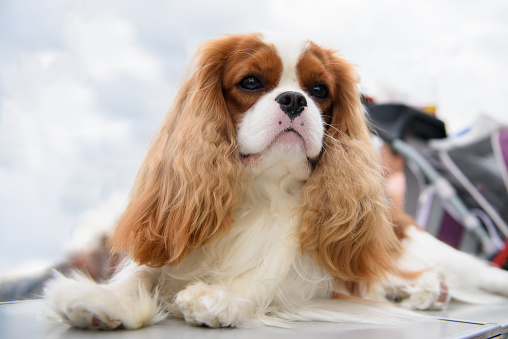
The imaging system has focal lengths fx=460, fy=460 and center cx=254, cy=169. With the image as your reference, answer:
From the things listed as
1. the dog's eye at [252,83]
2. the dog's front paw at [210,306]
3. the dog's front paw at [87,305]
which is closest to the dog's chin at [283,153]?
the dog's eye at [252,83]

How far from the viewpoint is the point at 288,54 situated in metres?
1.24

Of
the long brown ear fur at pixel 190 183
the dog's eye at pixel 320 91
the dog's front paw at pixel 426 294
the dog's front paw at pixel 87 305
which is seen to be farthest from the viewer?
the dog's front paw at pixel 426 294

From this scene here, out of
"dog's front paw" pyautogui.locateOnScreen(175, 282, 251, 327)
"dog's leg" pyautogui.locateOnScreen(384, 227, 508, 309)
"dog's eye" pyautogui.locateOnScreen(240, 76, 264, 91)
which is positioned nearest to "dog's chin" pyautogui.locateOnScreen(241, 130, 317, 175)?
"dog's eye" pyautogui.locateOnScreen(240, 76, 264, 91)

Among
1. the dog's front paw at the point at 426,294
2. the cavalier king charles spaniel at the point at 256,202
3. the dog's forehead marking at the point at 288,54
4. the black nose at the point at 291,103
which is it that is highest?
the dog's forehead marking at the point at 288,54

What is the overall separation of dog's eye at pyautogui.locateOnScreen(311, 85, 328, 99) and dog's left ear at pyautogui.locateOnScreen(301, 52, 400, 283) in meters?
0.07

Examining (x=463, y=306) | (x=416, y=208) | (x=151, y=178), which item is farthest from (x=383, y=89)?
(x=151, y=178)

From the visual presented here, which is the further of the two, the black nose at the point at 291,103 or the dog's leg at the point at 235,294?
the black nose at the point at 291,103

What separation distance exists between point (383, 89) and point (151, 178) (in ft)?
8.49

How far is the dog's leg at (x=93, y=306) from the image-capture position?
96 centimetres

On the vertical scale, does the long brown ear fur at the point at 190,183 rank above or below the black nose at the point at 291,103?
below

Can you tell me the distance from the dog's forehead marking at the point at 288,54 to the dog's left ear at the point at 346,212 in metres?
0.17

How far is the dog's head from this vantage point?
117 centimetres

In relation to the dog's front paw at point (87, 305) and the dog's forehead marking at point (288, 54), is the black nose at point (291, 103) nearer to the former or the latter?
the dog's forehead marking at point (288, 54)

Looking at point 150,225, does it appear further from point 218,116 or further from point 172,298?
point 218,116
